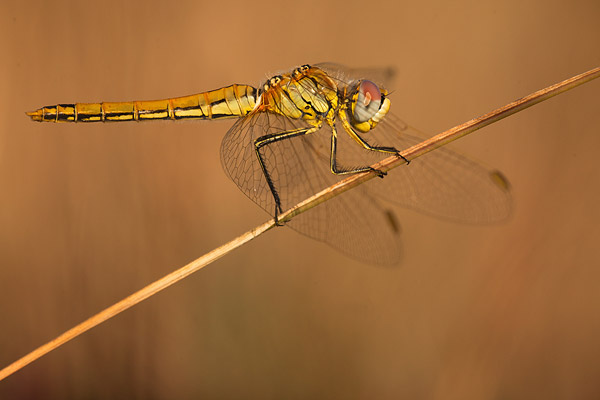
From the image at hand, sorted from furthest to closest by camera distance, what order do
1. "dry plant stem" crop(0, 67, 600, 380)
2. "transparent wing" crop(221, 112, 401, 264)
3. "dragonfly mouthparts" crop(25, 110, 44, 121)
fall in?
"transparent wing" crop(221, 112, 401, 264), "dragonfly mouthparts" crop(25, 110, 44, 121), "dry plant stem" crop(0, 67, 600, 380)

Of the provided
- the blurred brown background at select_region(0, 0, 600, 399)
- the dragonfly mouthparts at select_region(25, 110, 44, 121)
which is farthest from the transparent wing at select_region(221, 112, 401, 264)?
the dragonfly mouthparts at select_region(25, 110, 44, 121)

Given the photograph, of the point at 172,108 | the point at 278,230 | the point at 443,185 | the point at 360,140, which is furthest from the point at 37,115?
the point at 443,185

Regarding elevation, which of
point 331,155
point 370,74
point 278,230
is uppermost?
point 370,74

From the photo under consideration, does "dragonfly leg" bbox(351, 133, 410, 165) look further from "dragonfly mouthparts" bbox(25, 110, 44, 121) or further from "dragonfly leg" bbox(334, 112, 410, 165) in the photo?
"dragonfly mouthparts" bbox(25, 110, 44, 121)

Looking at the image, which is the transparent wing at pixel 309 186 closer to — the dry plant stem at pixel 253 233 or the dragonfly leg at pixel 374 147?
the dragonfly leg at pixel 374 147

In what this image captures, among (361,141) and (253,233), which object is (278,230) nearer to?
(361,141)

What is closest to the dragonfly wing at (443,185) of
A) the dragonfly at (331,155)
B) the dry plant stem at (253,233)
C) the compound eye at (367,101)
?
the dragonfly at (331,155)
